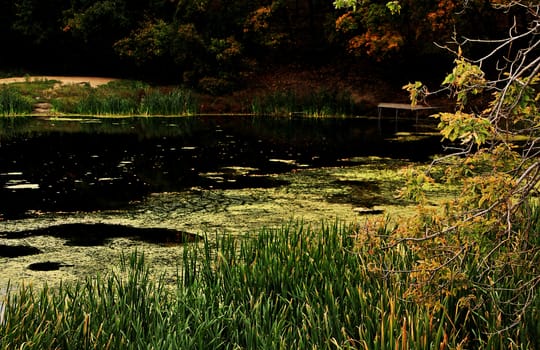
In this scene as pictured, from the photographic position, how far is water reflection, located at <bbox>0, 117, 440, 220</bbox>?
36.5ft

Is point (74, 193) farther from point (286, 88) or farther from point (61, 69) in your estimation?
point (61, 69)

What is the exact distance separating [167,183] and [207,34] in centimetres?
1654

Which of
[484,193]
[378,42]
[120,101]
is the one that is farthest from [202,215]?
[378,42]

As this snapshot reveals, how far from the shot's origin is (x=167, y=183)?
39.0 feet

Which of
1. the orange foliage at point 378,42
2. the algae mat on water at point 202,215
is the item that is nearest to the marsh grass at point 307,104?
the orange foliage at point 378,42

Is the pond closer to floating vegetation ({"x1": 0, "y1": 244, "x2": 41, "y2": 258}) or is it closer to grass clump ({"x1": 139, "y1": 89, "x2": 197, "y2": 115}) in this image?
floating vegetation ({"x1": 0, "y1": 244, "x2": 41, "y2": 258})

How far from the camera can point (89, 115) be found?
2375cm

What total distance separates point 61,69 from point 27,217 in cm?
2377

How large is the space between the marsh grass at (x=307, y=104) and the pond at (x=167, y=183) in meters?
3.15

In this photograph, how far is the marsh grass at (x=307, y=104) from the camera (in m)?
24.5

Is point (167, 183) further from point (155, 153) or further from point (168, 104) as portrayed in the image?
point (168, 104)

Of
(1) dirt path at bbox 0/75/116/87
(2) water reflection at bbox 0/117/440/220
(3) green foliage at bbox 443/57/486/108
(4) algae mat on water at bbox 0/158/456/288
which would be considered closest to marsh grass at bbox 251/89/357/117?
(2) water reflection at bbox 0/117/440/220

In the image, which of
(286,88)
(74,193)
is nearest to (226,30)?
(286,88)

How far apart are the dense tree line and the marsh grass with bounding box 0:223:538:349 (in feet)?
61.7
